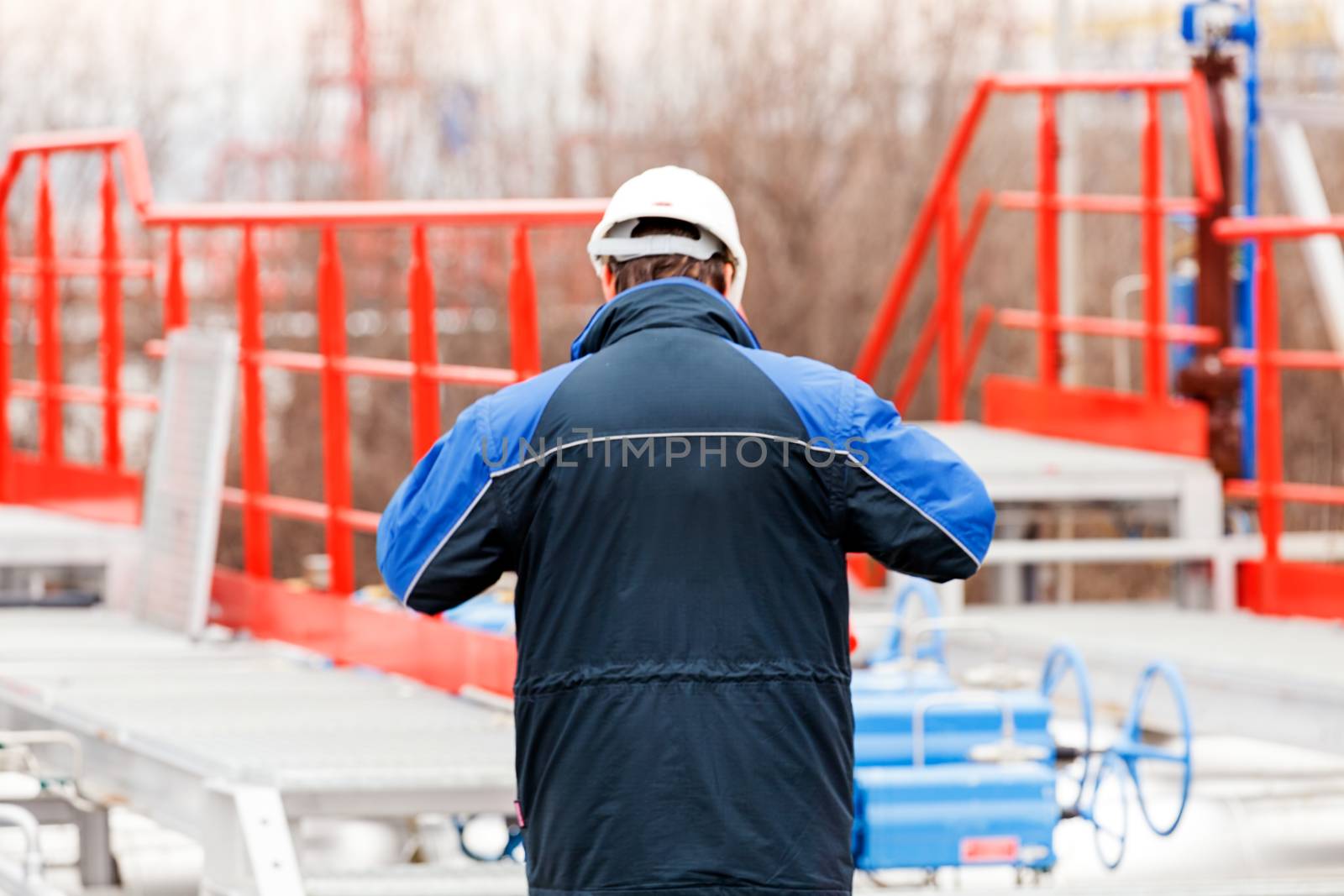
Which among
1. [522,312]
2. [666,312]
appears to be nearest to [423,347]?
[522,312]

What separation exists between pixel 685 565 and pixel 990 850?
8.42 ft

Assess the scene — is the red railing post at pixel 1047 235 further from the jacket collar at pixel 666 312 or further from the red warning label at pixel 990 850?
the jacket collar at pixel 666 312

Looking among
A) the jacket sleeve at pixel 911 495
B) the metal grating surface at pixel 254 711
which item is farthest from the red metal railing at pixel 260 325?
the jacket sleeve at pixel 911 495

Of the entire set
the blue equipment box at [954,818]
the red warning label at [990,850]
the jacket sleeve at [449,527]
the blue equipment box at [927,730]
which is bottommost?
the red warning label at [990,850]

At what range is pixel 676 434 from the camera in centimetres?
317

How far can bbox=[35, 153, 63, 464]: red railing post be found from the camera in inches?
352

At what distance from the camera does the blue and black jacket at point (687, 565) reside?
3158 mm

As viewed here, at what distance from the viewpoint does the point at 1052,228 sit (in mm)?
9656

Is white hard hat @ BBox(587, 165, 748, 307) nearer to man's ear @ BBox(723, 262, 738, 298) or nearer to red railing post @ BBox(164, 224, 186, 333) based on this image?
man's ear @ BBox(723, 262, 738, 298)

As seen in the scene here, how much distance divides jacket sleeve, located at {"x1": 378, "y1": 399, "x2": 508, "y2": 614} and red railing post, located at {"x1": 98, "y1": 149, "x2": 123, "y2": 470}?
17.9ft

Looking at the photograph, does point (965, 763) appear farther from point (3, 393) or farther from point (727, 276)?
point (3, 393)

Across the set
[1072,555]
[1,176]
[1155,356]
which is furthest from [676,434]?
[1,176]

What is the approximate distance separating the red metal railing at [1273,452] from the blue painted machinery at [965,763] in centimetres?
140

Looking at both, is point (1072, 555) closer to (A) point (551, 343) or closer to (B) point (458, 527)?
(B) point (458, 527)
